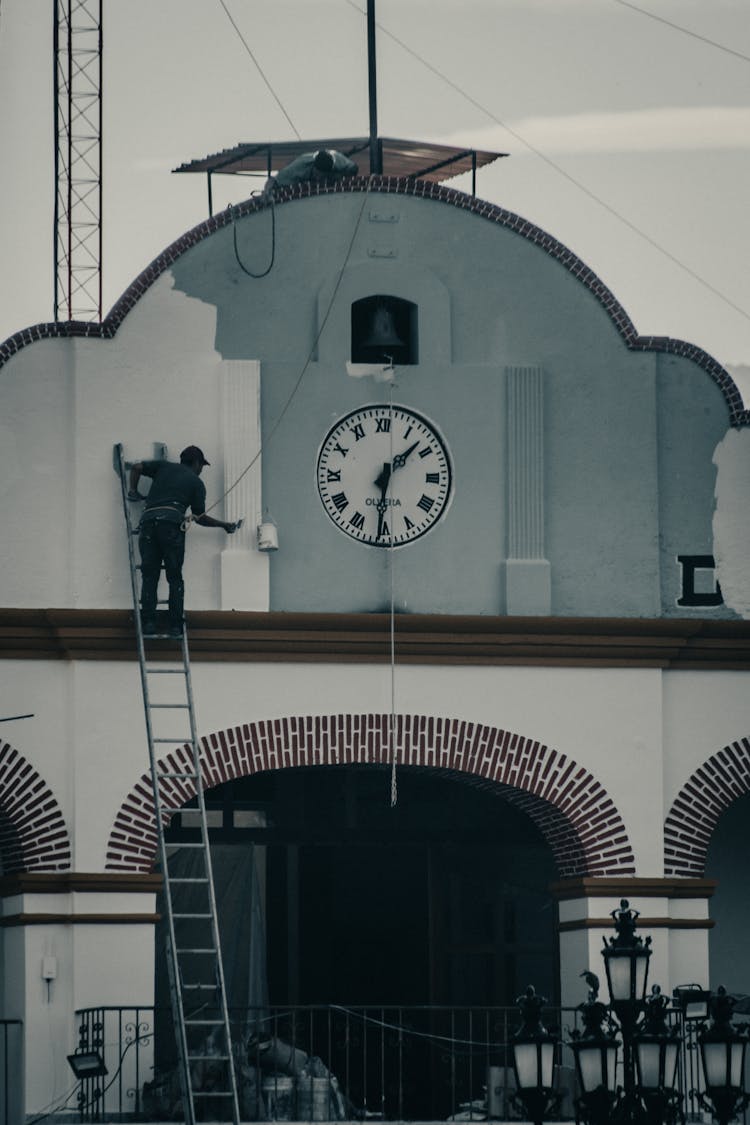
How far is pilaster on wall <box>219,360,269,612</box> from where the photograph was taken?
70.7 feet

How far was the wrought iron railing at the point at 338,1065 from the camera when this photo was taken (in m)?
20.4

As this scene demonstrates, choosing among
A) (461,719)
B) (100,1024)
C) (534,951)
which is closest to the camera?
(100,1024)

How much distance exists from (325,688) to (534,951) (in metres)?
3.50

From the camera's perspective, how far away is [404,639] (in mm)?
21656

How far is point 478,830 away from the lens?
23.6m

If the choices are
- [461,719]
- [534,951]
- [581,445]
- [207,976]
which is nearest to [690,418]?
[581,445]

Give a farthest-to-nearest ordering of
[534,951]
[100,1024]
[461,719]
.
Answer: [534,951]
[461,719]
[100,1024]

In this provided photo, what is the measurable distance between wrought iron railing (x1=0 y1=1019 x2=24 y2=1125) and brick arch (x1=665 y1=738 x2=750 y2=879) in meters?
5.50

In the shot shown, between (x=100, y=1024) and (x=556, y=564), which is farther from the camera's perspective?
(x=556, y=564)

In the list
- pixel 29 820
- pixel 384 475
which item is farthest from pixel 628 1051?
pixel 384 475

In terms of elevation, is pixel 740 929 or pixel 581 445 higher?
pixel 581 445

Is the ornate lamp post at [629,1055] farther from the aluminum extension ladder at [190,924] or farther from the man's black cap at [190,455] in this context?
the man's black cap at [190,455]

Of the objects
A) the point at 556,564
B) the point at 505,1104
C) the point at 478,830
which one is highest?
the point at 556,564

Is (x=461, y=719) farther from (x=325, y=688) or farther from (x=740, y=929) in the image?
(x=740, y=929)
